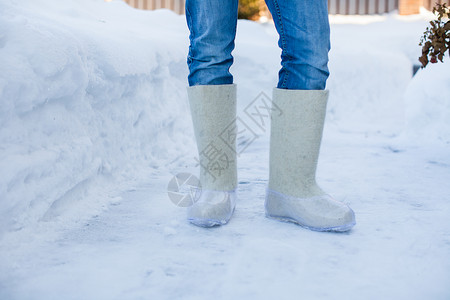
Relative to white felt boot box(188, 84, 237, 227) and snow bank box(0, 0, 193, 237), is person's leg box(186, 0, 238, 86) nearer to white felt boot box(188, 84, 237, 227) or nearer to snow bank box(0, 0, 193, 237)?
white felt boot box(188, 84, 237, 227)

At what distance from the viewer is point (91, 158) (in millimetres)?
1487

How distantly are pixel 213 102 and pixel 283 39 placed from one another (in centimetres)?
27

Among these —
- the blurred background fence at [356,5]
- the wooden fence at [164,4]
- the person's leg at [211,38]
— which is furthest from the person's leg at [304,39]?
the wooden fence at [164,4]

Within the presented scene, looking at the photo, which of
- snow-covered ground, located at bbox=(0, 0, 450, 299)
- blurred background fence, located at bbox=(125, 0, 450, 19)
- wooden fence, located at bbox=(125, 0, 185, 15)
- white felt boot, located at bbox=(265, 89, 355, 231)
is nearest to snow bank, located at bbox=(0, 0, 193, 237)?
snow-covered ground, located at bbox=(0, 0, 450, 299)

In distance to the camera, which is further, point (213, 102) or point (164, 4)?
point (164, 4)

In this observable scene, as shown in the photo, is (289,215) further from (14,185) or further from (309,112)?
(14,185)

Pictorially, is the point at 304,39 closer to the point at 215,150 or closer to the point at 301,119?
the point at 301,119

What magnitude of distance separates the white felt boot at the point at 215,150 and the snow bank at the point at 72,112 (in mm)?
376

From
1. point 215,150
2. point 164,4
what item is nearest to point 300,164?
point 215,150

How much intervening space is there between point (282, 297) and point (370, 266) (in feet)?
0.86

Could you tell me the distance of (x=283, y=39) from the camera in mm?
1201

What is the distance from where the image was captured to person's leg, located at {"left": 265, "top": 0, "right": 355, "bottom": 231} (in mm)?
1148

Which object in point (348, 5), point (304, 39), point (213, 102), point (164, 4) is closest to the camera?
point (304, 39)

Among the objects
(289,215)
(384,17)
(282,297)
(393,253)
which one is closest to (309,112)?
(289,215)
